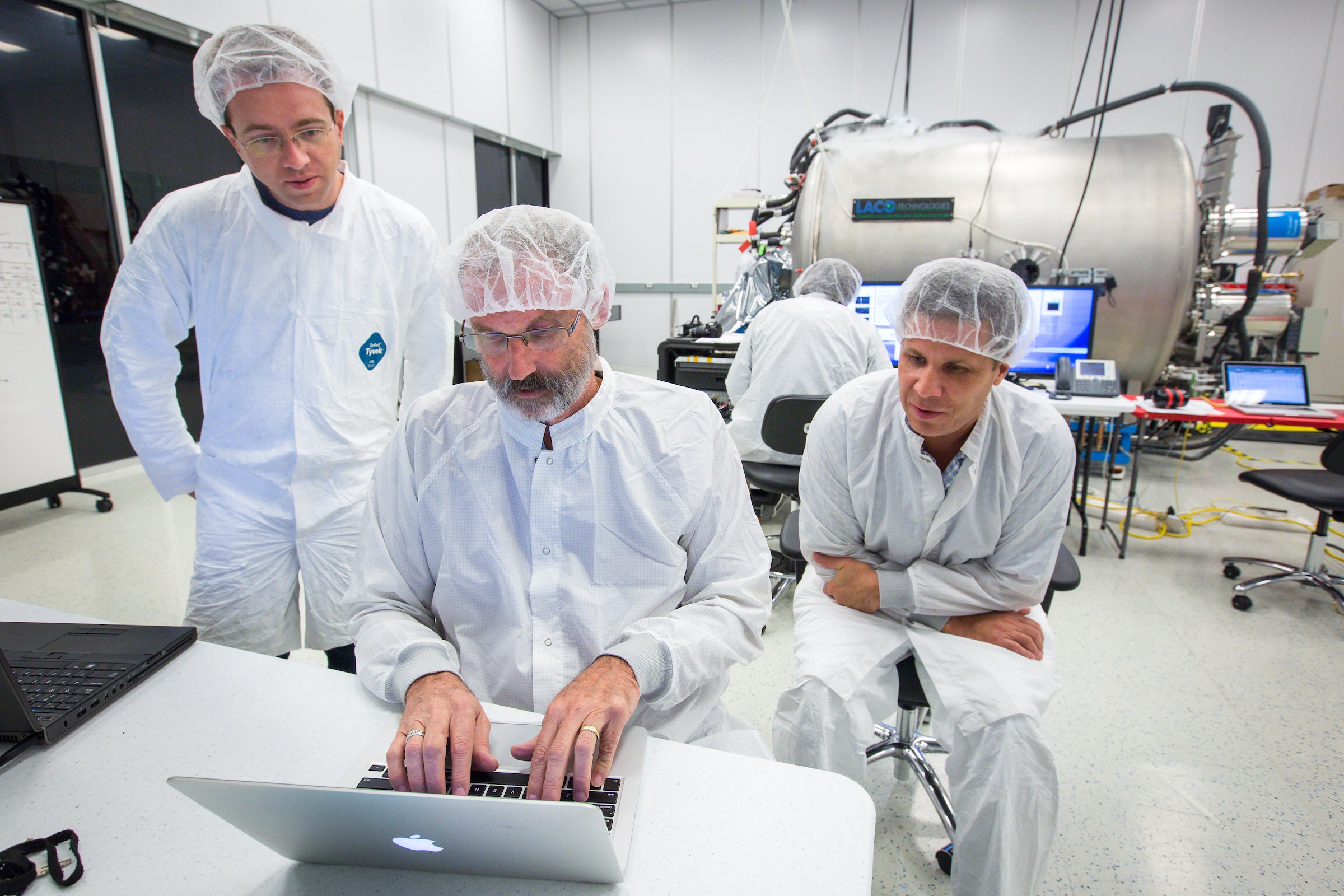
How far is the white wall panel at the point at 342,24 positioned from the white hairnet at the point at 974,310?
359cm

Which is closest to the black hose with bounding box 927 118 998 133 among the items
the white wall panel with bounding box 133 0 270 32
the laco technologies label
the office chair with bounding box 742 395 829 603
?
the laco technologies label

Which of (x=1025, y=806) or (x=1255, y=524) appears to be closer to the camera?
(x=1025, y=806)

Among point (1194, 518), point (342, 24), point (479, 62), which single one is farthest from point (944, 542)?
point (479, 62)

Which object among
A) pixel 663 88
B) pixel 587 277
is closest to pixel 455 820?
pixel 587 277

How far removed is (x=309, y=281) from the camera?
1260 millimetres

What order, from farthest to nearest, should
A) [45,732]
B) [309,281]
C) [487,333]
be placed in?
[309,281]
[487,333]
[45,732]

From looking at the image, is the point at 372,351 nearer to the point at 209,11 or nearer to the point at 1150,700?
the point at 1150,700

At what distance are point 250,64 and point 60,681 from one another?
Answer: 103 cm

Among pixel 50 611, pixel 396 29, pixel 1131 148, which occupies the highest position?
pixel 396 29

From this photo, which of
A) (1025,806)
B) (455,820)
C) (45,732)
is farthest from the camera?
(1025,806)

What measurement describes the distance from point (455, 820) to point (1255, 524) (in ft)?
14.0

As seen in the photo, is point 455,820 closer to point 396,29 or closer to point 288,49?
point 288,49

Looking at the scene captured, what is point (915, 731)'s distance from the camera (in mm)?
1650

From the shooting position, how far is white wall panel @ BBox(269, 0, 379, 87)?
3.74 metres
